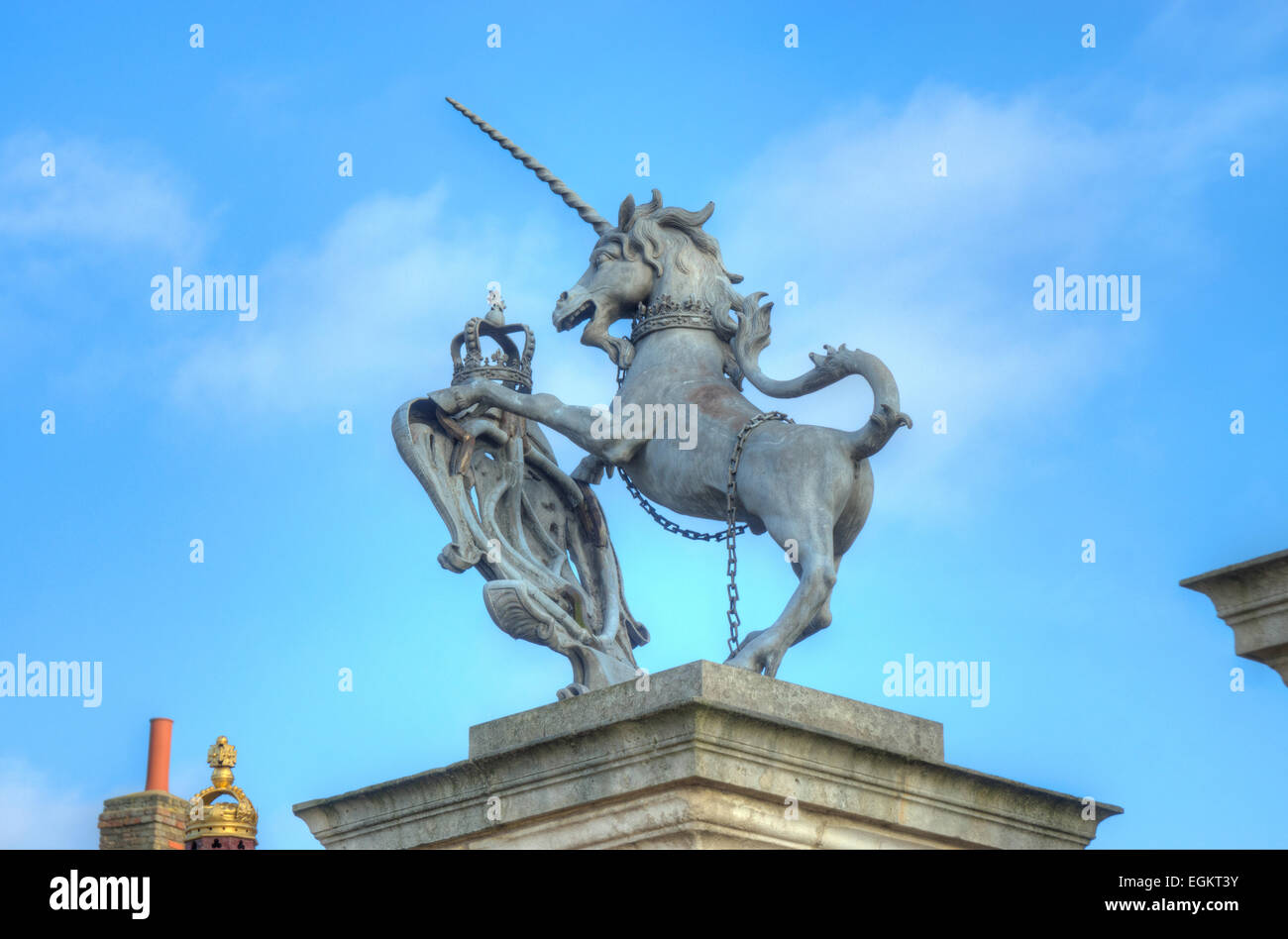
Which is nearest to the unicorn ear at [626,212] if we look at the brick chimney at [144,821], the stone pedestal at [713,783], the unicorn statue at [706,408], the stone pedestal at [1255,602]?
the unicorn statue at [706,408]

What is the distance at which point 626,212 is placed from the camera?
30.1 feet

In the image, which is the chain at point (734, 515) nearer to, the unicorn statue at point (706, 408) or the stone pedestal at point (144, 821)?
the unicorn statue at point (706, 408)

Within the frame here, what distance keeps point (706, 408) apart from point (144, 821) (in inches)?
572

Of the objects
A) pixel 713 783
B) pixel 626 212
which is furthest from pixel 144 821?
pixel 713 783

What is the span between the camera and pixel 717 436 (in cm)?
840

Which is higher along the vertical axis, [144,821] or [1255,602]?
[144,821]

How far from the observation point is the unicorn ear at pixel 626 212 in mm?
9180

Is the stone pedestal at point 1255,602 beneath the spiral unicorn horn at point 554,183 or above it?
beneath

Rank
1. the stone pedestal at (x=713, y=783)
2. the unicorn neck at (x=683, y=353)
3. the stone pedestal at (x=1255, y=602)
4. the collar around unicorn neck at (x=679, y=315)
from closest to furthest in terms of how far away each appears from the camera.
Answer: the stone pedestal at (x=1255, y=602), the stone pedestal at (x=713, y=783), the unicorn neck at (x=683, y=353), the collar around unicorn neck at (x=679, y=315)

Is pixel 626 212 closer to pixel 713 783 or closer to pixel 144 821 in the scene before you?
pixel 713 783

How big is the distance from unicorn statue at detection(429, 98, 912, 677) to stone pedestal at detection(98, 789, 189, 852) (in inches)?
524
